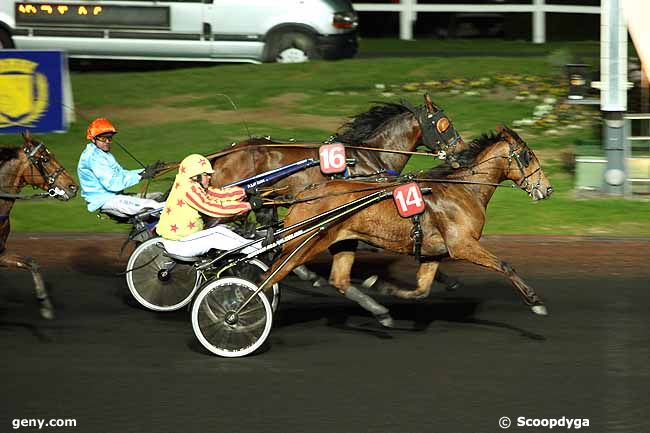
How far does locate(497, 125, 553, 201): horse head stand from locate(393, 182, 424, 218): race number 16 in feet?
3.15

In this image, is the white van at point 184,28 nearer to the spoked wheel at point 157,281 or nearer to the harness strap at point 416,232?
the spoked wheel at point 157,281

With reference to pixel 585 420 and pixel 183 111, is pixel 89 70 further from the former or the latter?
pixel 585 420

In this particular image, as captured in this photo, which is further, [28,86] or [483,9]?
[483,9]

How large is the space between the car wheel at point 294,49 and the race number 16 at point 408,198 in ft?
36.0

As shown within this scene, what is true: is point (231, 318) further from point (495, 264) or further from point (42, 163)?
point (42, 163)

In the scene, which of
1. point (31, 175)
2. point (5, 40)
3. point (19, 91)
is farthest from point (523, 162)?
point (5, 40)

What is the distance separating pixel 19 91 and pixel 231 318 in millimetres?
8012

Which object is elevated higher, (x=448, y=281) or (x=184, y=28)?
(x=184, y=28)

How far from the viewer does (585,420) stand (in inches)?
296

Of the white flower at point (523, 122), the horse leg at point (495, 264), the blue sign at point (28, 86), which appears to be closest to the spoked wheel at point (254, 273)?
the horse leg at point (495, 264)

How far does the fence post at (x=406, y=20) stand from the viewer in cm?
2499

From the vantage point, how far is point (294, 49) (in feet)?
65.8

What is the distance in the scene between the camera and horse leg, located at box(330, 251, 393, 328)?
9.51 m

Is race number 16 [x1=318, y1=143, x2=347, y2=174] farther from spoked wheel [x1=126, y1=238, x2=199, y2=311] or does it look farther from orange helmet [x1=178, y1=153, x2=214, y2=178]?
orange helmet [x1=178, y1=153, x2=214, y2=178]
